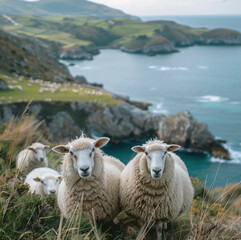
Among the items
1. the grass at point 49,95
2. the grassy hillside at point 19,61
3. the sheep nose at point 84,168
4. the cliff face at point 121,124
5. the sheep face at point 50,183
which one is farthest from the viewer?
the grassy hillside at point 19,61

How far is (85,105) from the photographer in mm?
32562

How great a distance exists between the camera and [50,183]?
17.0 feet

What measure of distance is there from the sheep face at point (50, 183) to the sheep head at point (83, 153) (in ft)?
5.38

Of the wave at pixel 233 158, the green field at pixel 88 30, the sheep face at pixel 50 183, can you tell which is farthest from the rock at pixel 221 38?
the sheep face at pixel 50 183

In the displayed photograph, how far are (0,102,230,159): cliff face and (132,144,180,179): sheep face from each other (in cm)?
2320

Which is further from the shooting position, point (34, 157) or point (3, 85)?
point (3, 85)

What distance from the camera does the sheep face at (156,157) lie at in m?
3.53

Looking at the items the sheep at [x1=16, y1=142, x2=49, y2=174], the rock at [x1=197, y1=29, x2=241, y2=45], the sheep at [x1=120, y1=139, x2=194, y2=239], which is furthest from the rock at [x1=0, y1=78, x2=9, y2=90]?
the rock at [x1=197, y1=29, x2=241, y2=45]

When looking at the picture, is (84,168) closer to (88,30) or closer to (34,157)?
(34,157)

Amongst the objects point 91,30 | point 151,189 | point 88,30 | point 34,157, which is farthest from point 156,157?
point 91,30

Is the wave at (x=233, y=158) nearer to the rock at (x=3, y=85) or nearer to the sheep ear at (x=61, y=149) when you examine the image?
the rock at (x=3, y=85)

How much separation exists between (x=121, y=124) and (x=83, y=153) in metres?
30.8

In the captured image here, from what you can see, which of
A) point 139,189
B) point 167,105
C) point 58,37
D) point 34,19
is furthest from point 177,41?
point 139,189

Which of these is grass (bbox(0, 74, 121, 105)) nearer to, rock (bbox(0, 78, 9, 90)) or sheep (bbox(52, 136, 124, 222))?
rock (bbox(0, 78, 9, 90))
